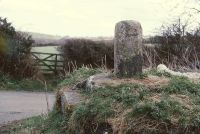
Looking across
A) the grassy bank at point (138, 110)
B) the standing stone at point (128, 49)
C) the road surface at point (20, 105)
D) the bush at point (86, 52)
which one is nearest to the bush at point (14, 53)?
the bush at point (86, 52)

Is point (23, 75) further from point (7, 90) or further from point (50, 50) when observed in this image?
point (50, 50)

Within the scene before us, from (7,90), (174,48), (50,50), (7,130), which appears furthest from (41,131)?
(50,50)

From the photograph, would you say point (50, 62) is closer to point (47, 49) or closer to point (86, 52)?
point (47, 49)

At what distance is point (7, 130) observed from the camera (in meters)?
12.0

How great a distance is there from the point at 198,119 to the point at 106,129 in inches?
52.7

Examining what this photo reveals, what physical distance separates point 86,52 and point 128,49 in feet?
57.7

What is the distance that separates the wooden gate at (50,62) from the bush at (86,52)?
510 millimetres

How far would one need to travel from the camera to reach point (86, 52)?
2775 cm

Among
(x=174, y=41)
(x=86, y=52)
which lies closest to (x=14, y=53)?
(x=86, y=52)

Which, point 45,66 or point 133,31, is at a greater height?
point 133,31

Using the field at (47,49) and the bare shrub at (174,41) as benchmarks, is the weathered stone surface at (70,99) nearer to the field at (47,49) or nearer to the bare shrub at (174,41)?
the bare shrub at (174,41)

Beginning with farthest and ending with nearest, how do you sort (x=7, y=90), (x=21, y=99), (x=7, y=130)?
(x=7, y=90) → (x=21, y=99) → (x=7, y=130)

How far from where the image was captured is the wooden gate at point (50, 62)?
1099 inches

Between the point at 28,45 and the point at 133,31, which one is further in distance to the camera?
the point at 28,45
